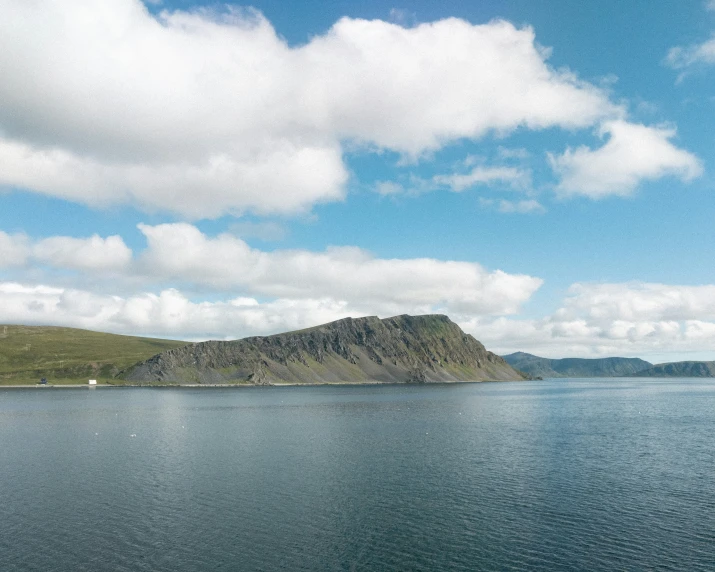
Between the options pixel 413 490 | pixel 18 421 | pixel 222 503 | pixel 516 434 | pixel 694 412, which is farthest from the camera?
pixel 694 412

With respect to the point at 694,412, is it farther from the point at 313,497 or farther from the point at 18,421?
the point at 18,421

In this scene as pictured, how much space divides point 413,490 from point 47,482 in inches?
2189

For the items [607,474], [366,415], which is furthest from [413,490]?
[366,415]

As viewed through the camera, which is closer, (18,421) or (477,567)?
(477,567)

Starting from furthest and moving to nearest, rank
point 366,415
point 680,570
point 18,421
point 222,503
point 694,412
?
point 694,412 → point 366,415 → point 18,421 → point 222,503 → point 680,570

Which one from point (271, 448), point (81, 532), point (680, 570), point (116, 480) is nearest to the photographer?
point (680, 570)

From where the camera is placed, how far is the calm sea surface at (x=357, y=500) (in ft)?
168

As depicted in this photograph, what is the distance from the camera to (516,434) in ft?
430

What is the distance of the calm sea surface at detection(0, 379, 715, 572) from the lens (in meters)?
51.1

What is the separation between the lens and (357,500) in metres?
70.4

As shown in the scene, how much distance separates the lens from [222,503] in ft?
225

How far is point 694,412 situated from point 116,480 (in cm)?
19848

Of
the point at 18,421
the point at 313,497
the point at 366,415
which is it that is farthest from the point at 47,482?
the point at 366,415

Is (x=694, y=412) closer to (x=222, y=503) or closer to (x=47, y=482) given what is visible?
(x=222, y=503)
